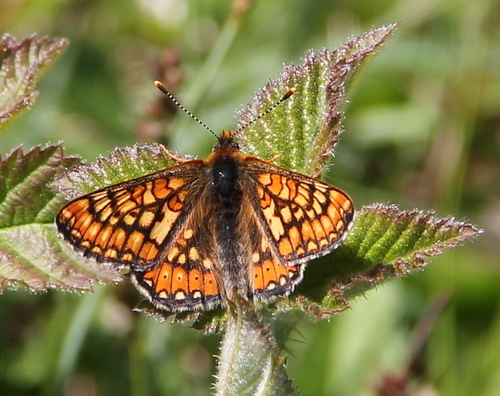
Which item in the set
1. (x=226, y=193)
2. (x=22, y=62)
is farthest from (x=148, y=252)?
(x=22, y=62)

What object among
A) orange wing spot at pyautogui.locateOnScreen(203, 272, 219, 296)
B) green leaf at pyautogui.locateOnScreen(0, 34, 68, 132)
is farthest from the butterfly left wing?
green leaf at pyautogui.locateOnScreen(0, 34, 68, 132)

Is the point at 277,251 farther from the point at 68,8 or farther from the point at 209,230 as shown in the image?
the point at 68,8

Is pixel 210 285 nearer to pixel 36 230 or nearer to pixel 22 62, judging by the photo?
pixel 36 230

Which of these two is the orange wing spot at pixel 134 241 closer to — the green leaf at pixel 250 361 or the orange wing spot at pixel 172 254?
the orange wing spot at pixel 172 254

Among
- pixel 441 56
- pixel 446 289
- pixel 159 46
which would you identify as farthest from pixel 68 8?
pixel 446 289

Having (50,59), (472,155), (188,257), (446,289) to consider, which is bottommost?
(188,257)

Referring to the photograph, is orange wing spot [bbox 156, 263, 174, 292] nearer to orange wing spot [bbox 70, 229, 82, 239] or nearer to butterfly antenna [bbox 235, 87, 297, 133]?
orange wing spot [bbox 70, 229, 82, 239]
